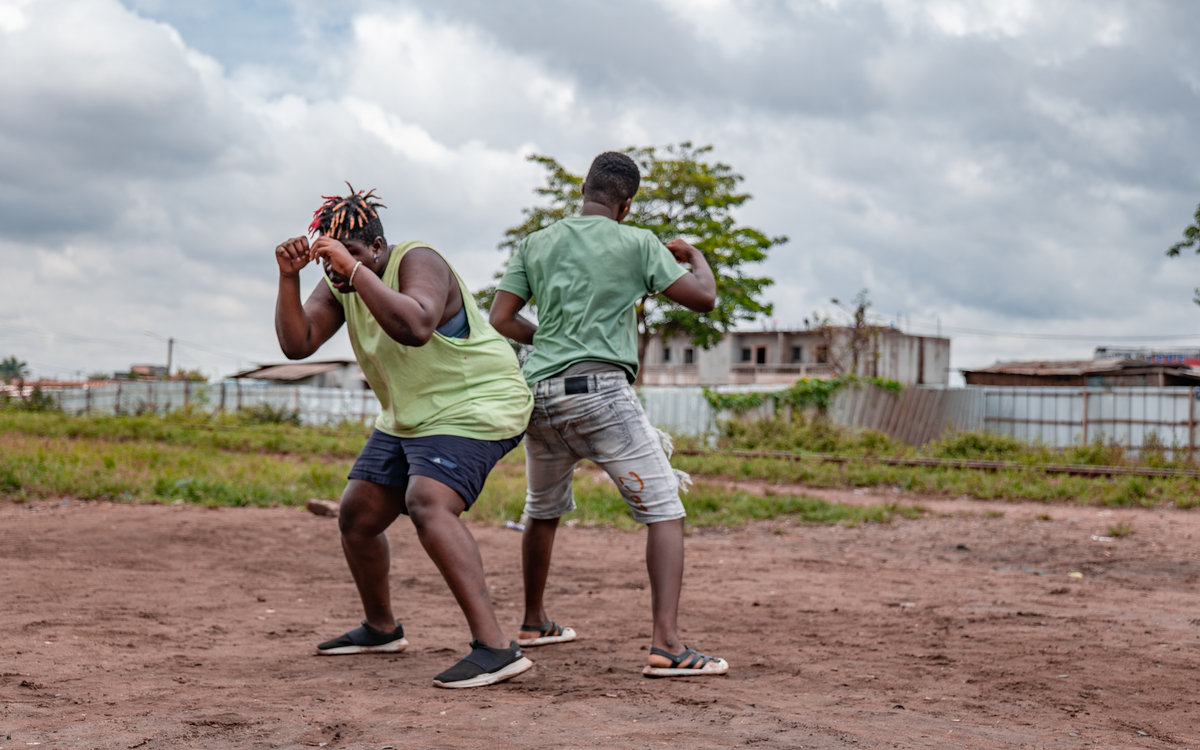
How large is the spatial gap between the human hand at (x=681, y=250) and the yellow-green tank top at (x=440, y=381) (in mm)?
767

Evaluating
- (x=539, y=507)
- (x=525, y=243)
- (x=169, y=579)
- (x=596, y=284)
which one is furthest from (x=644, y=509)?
(x=169, y=579)

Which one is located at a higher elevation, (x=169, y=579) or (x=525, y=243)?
(x=525, y=243)

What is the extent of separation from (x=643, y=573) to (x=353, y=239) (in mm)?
3429

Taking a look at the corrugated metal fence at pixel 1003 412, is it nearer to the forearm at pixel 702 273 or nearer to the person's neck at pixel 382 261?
the forearm at pixel 702 273

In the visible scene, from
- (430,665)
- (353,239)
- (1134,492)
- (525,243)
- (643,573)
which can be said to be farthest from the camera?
(1134,492)

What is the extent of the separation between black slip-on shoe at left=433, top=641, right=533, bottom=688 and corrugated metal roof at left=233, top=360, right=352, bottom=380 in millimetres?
39268

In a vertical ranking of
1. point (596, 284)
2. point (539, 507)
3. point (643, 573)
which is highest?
point (596, 284)

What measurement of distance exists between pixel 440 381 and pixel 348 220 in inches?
23.7

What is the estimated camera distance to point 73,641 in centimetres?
345

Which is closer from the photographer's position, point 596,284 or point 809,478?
point 596,284

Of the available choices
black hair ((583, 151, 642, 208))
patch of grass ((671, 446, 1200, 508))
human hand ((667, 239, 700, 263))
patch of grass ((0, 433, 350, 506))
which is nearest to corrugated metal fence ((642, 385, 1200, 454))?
patch of grass ((671, 446, 1200, 508))

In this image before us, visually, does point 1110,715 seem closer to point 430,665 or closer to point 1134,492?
point 430,665

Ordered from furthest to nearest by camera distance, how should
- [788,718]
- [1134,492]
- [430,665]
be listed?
[1134,492]
[430,665]
[788,718]

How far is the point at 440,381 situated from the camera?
10.4 feet
